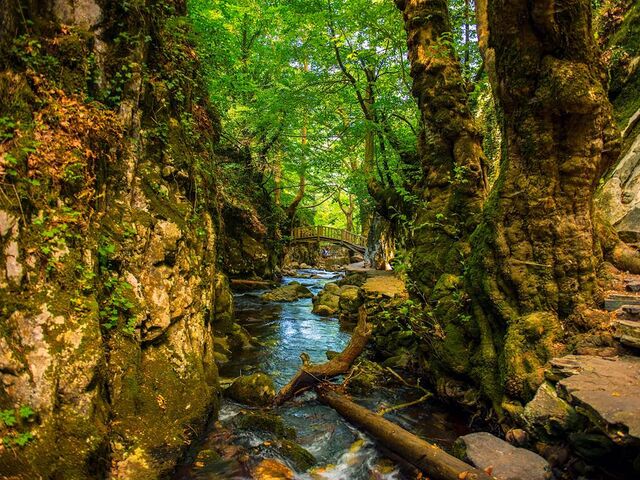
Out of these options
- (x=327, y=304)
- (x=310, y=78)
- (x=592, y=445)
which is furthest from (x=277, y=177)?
(x=592, y=445)

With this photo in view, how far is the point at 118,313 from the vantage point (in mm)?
4258

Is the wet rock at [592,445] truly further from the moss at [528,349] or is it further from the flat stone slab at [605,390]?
the moss at [528,349]

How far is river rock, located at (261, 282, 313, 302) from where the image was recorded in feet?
49.9

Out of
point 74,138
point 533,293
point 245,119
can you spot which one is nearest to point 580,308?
point 533,293

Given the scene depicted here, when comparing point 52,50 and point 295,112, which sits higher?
point 295,112

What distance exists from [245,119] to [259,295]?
7.36 m

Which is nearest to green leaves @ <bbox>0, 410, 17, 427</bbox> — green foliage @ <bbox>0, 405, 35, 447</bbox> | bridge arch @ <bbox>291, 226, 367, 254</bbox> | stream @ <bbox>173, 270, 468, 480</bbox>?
green foliage @ <bbox>0, 405, 35, 447</bbox>

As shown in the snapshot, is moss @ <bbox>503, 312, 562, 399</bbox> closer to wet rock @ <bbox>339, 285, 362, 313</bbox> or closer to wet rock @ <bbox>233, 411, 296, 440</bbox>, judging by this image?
wet rock @ <bbox>233, 411, 296, 440</bbox>

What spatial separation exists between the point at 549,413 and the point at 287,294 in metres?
12.6

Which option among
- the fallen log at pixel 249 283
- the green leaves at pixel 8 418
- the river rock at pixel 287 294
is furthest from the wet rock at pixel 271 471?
the fallen log at pixel 249 283

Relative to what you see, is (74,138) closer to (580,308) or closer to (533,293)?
(533,293)

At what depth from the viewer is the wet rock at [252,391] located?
6.02 m

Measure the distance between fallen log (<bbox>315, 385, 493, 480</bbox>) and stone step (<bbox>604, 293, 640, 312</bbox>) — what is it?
2.47m

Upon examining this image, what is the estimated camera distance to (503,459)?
3.60 metres
